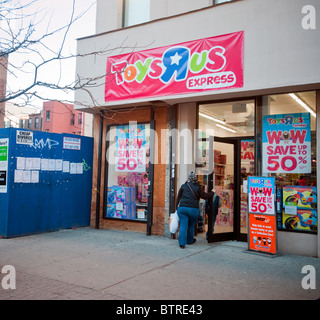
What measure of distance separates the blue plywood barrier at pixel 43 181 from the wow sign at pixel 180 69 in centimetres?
216

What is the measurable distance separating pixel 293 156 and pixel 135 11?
6.53m

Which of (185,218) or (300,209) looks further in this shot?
(185,218)

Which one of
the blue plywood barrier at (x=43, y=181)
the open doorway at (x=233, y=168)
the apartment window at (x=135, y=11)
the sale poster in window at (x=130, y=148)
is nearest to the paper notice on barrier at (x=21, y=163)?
the blue plywood barrier at (x=43, y=181)

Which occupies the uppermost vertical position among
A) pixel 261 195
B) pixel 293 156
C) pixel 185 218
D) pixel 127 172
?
pixel 293 156

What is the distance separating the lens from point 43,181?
9.33 metres

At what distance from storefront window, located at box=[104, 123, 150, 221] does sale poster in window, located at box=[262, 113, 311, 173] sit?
3.45m

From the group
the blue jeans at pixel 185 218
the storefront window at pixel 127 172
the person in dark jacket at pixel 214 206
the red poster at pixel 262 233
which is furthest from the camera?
the storefront window at pixel 127 172

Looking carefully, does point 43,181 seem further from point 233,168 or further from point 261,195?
point 261,195

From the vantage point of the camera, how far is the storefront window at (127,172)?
9875 millimetres

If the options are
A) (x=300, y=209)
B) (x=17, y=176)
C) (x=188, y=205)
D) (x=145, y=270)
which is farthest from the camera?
(x=17, y=176)

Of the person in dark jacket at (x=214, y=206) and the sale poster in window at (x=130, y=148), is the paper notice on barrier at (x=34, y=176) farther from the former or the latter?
the person in dark jacket at (x=214, y=206)

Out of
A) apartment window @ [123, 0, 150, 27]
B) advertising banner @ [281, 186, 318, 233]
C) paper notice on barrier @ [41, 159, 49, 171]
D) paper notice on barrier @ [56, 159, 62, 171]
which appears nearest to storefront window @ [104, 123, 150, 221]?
paper notice on barrier @ [56, 159, 62, 171]

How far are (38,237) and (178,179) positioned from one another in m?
4.00

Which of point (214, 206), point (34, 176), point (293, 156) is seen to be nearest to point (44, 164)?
point (34, 176)
